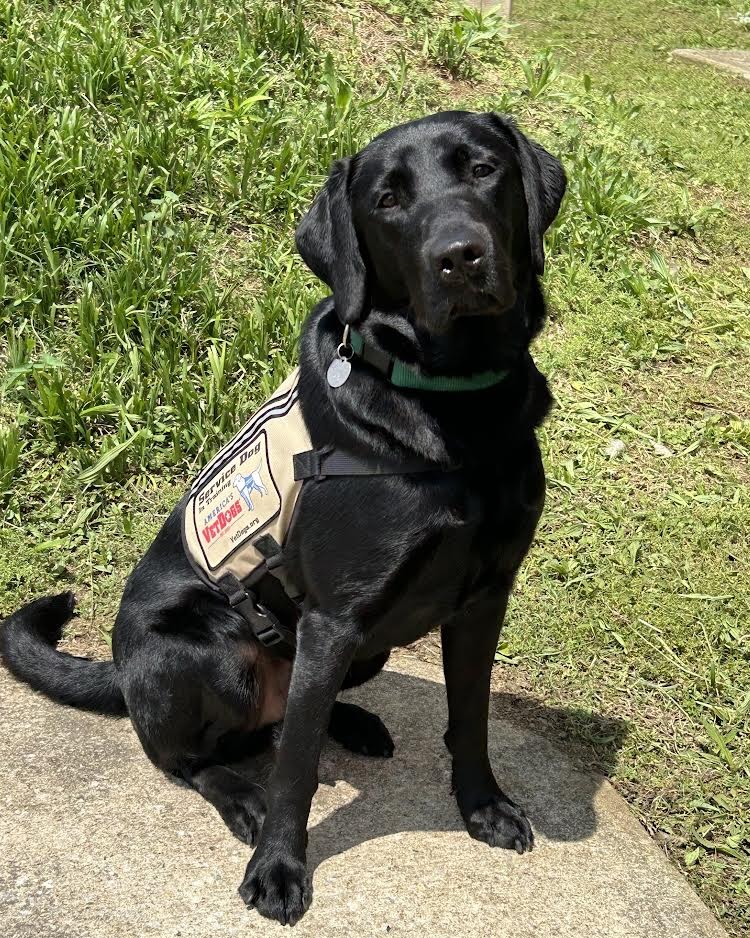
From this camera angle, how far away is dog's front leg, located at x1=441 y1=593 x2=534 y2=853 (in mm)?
2688

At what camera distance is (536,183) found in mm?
2617

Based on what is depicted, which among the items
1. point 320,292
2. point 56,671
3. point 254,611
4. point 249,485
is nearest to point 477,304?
point 249,485

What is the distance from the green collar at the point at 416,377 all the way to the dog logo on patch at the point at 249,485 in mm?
403

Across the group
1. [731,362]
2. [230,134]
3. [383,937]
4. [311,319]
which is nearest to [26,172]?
[230,134]

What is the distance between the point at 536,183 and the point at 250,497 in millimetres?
1008

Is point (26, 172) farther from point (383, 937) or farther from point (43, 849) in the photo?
point (383, 937)

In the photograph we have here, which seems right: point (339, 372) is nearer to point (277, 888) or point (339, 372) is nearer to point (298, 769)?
point (298, 769)

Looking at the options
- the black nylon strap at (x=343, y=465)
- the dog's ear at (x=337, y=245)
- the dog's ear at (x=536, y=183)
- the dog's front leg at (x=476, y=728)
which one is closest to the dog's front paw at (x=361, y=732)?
the dog's front leg at (x=476, y=728)

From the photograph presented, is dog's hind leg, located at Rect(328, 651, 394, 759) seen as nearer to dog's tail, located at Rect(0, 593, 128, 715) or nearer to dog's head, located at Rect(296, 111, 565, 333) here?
dog's tail, located at Rect(0, 593, 128, 715)

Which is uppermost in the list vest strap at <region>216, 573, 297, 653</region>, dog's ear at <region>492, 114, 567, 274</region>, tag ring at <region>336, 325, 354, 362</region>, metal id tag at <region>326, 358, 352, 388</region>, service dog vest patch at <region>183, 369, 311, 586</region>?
dog's ear at <region>492, 114, 567, 274</region>

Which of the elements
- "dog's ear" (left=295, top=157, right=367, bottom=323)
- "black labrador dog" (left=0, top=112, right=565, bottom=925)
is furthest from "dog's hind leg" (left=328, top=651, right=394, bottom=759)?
"dog's ear" (left=295, top=157, right=367, bottom=323)

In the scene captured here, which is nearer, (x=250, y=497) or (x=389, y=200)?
(x=389, y=200)

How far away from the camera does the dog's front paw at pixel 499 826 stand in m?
2.77

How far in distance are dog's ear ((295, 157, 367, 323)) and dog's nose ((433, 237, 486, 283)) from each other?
26 centimetres
